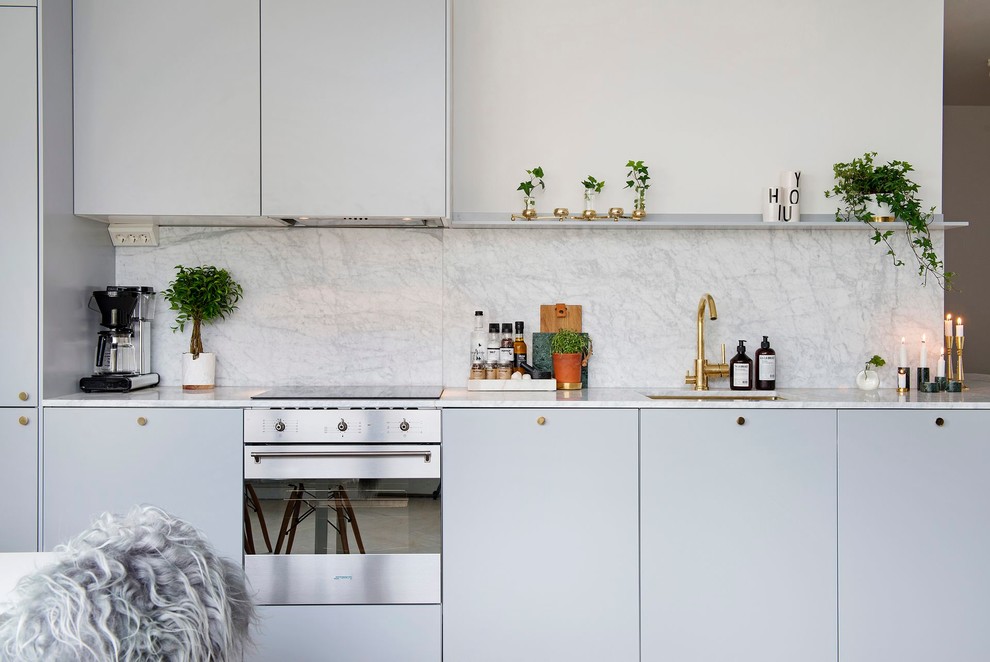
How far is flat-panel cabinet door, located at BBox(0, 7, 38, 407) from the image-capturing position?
96.3 inches

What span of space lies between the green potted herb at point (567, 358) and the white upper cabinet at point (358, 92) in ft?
2.44

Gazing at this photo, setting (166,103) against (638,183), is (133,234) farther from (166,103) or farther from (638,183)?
(638,183)

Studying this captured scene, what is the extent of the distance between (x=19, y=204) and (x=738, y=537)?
8.79 feet

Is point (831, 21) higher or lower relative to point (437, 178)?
higher

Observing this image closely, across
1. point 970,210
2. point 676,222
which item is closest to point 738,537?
point 676,222

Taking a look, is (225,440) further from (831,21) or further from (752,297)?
(831,21)

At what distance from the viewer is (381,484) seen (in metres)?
2.43

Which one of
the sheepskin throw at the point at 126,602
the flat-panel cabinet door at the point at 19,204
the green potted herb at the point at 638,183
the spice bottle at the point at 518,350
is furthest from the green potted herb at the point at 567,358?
the sheepskin throw at the point at 126,602

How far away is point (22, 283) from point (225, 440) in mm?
876

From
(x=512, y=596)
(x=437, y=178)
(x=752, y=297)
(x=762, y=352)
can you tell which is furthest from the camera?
(x=752, y=297)

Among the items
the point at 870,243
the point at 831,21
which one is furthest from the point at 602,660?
the point at 831,21

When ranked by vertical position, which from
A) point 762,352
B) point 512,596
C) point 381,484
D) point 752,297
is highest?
point 752,297

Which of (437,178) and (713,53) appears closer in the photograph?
(437,178)

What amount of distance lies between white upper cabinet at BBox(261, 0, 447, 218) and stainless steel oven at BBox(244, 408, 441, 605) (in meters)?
0.84
